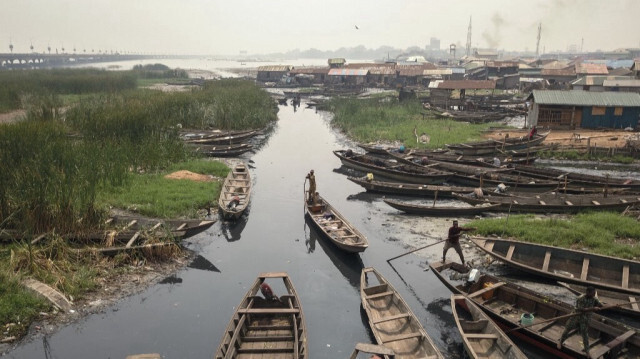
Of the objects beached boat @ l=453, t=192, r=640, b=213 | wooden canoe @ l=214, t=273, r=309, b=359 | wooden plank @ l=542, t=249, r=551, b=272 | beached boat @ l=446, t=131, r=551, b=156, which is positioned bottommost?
wooden canoe @ l=214, t=273, r=309, b=359

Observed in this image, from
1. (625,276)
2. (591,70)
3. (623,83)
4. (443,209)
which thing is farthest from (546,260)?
(591,70)

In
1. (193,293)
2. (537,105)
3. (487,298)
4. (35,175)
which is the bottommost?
(193,293)

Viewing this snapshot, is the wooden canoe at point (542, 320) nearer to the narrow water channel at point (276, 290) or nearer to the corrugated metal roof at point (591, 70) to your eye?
the narrow water channel at point (276, 290)

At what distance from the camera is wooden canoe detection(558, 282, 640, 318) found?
11.4 meters

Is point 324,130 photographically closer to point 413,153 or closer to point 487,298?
point 413,153

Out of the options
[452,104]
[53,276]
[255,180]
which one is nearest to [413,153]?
[255,180]

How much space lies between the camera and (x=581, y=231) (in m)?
16.3

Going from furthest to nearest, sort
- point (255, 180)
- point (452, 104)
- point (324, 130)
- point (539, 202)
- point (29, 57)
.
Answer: point (29, 57) < point (452, 104) < point (324, 130) < point (255, 180) < point (539, 202)

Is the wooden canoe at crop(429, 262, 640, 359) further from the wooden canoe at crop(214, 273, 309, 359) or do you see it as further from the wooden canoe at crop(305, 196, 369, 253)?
the wooden canoe at crop(214, 273, 309, 359)

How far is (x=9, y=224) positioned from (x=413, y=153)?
69.0 ft

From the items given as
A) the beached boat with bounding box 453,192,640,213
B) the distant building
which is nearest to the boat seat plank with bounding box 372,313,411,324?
the beached boat with bounding box 453,192,640,213

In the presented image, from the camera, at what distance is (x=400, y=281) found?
14758 mm

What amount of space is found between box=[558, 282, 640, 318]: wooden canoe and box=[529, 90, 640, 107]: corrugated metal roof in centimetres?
2594

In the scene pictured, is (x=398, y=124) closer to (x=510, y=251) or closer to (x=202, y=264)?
(x=510, y=251)
